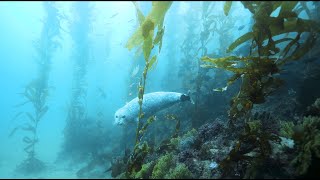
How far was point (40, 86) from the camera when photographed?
40.4 feet

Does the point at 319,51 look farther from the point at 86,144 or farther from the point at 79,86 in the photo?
the point at 79,86

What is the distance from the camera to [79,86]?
15797mm

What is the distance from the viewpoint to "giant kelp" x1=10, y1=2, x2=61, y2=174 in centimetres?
1189

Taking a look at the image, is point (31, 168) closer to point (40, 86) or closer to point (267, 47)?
point (40, 86)

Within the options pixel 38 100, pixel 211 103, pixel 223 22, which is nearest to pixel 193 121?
pixel 211 103

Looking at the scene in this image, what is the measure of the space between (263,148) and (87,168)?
374 inches

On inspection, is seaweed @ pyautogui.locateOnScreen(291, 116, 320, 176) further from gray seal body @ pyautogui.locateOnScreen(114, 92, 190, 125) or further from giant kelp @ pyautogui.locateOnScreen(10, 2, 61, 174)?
giant kelp @ pyautogui.locateOnScreen(10, 2, 61, 174)

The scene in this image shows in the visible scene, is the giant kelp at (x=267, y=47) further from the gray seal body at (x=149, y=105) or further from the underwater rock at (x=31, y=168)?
the underwater rock at (x=31, y=168)

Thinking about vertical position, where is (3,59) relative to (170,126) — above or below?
above

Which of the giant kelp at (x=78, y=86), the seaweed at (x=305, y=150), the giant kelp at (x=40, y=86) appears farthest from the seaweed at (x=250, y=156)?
the giant kelp at (x=78, y=86)

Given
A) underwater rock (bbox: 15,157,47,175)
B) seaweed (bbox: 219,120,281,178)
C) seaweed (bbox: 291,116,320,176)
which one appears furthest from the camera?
underwater rock (bbox: 15,157,47,175)

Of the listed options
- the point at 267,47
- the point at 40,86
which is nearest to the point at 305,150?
the point at 267,47

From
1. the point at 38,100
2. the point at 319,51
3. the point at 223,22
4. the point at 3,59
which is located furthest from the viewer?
the point at 3,59

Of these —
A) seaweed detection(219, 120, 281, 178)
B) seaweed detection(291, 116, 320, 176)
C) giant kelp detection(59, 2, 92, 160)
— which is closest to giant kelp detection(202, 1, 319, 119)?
seaweed detection(219, 120, 281, 178)
